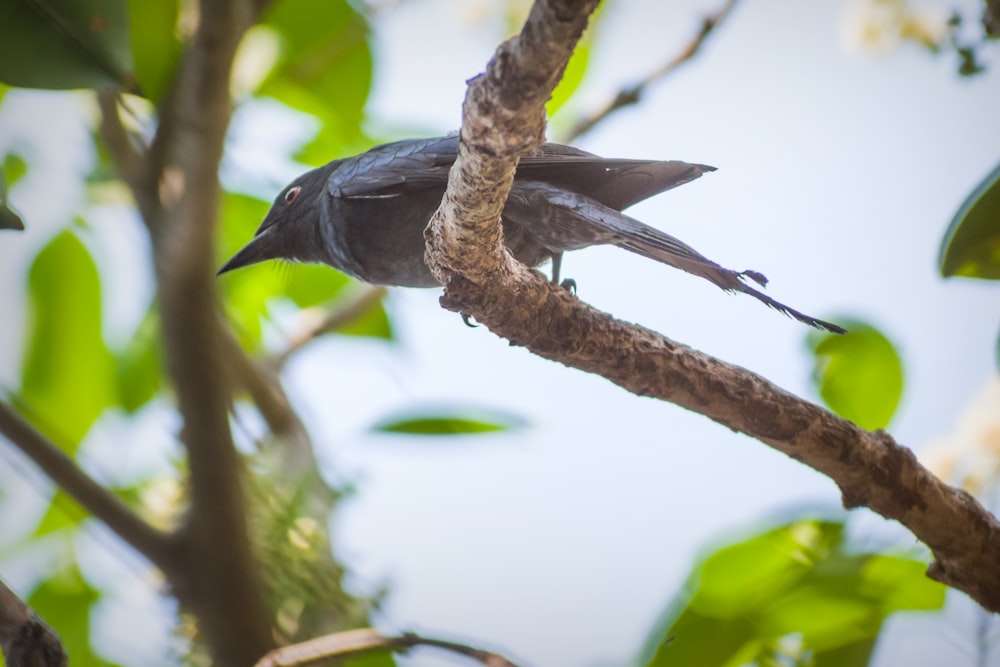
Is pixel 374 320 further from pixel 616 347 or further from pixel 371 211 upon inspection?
pixel 616 347

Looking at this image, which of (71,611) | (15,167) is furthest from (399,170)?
(15,167)

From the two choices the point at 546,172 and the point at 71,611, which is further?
the point at 71,611

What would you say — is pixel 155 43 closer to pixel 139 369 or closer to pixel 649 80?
pixel 139 369

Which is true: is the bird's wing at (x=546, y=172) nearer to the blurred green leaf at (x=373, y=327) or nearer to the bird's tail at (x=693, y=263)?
the bird's tail at (x=693, y=263)

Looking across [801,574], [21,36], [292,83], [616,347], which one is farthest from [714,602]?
[292,83]

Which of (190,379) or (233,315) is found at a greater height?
(233,315)

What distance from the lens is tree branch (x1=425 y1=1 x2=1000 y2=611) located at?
1.59 metres

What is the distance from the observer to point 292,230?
246 centimetres

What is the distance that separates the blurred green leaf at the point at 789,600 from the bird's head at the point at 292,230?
135 cm

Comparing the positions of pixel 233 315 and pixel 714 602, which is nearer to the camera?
pixel 714 602

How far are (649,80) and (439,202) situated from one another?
1.23 meters

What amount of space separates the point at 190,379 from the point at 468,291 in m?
1.00

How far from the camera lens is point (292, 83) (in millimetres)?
3082

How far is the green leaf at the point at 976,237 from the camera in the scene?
1.75 m
